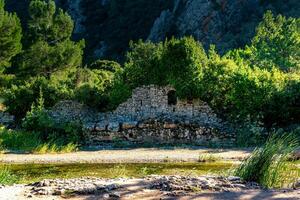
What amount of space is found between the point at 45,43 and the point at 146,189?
29867 mm

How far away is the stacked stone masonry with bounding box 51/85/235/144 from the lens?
23.6 meters

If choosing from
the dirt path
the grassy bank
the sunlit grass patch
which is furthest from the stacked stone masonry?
the grassy bank

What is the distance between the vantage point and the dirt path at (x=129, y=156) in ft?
63.0

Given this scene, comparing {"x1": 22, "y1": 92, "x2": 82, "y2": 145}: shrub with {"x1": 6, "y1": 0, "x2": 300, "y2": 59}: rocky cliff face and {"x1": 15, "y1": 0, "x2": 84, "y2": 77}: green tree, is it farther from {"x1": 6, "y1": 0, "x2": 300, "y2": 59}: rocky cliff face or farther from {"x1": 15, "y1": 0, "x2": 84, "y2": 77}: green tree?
{"x1": 6, "y1": 0, "x2": 300, "y2": 59}: rocky cliff face

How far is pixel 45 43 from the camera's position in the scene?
38.2 m

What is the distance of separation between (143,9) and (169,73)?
63.9 meters

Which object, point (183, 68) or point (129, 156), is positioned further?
point (183, 68)

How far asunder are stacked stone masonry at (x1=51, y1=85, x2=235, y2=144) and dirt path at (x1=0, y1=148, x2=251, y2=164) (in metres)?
1.85

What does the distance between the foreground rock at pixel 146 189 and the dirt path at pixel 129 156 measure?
8778 millimetres

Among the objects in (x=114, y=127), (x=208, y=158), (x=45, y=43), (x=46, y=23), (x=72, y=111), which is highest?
(x=46, y=23)

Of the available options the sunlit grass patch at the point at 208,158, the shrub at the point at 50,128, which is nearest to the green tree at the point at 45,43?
the shrub at the point at 50,128

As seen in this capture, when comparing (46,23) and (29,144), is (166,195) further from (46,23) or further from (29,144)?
(46,23)

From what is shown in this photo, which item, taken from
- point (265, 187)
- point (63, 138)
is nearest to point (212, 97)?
point (63, 138)

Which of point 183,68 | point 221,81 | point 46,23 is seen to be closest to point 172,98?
point 183,68
